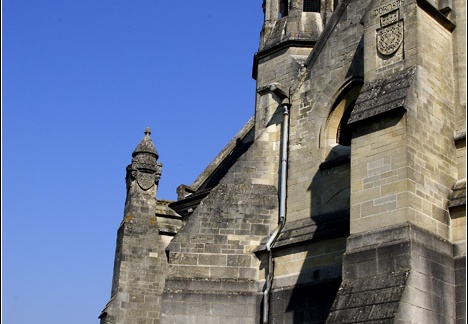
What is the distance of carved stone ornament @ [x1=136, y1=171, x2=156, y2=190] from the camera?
19.0 meters

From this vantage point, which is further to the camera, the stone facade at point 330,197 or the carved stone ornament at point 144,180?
the carved stone ornament at point 144,180

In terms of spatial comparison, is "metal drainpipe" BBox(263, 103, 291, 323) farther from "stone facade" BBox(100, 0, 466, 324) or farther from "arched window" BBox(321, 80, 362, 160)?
"arched window" BBox(321, 80, 362, 160)

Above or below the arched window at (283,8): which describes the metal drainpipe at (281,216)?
Result: below

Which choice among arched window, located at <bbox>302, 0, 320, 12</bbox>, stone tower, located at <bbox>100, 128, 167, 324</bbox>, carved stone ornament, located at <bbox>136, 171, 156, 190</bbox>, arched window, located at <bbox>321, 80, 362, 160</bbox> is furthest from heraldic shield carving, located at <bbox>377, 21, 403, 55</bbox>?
carved stone ornament, located at <bbox>136, 171, 156, 190</bbox>

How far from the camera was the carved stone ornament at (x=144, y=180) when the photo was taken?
749 inches

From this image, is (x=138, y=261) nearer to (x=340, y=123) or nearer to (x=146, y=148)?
(x=146, y=148)

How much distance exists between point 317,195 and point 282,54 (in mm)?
4956

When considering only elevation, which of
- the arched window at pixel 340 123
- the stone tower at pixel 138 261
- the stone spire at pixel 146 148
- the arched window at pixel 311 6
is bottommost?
the stone tower at pixel 138 261

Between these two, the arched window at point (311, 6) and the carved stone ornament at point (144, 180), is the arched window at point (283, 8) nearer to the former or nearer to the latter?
the arched window at point (311, 6)

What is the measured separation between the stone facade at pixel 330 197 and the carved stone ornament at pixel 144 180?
0.05 meters

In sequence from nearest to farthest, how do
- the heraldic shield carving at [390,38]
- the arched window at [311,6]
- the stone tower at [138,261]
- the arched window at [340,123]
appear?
the heraldic shield carving at [390,38], the arched window at [340,123], the stone tower at [138,261], the arched window at [311,6]

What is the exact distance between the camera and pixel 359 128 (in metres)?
11.9

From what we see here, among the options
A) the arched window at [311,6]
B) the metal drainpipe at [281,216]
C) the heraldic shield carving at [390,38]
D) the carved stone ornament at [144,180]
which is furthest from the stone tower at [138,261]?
the heraldic shield carving at [390,38]

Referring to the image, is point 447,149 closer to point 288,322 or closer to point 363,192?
point 363,192
